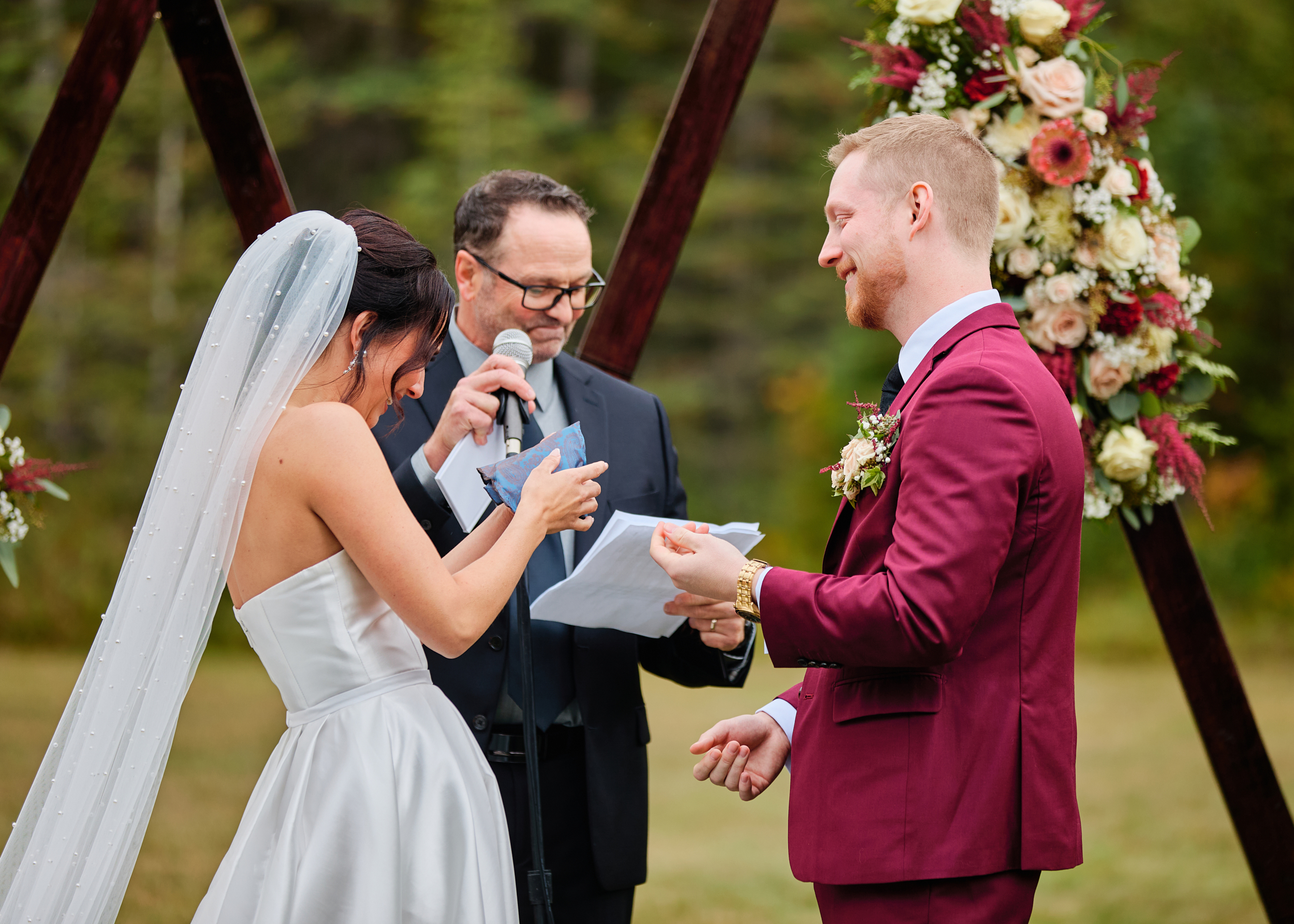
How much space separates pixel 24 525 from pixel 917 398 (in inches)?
104

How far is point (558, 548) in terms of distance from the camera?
10.0 ft

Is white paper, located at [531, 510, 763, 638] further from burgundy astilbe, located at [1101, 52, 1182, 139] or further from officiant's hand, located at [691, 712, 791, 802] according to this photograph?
burgundy astilbe, located at [1101, 52, 1182, 139]

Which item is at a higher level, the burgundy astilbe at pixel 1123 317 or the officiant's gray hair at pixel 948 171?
the officiant's gray hair at pixel 948 171

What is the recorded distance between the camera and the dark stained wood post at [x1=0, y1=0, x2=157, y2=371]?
10.6 feet

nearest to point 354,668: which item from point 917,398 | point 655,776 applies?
point 917,398

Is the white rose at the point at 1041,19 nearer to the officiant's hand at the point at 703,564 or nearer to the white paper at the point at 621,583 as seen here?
the white paper at the point at 621,583

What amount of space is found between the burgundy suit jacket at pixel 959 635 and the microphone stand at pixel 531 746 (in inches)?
24.2

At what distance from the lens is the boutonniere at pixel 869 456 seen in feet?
7.30

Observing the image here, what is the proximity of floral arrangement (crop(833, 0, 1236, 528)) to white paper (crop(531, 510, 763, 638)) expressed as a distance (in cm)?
141

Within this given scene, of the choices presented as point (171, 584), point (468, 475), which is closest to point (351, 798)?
point (171, 584)

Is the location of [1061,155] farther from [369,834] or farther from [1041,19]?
[369,834]

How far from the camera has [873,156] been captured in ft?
7.48

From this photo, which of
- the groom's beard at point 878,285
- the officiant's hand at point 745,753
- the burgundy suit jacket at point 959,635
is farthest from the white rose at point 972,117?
the officiant's hand at point 745,753

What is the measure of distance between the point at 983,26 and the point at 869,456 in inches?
73.0
